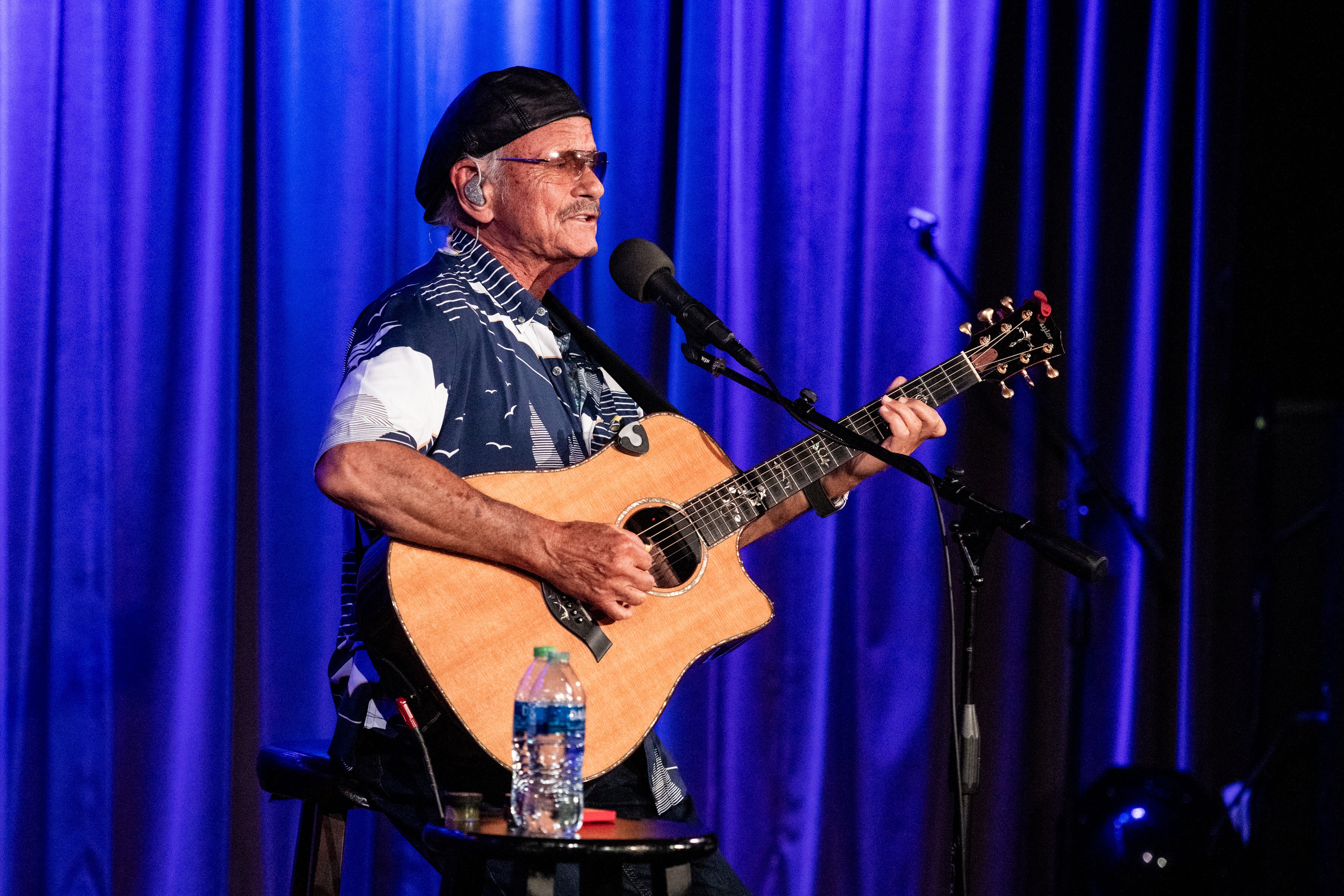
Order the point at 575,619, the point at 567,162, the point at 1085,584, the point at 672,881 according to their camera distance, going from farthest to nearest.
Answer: the point at 1085,584
the point at 567,162
the point at 575,619
the point at 672,881

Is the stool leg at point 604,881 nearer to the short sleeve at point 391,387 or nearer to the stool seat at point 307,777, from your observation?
the stool seat at point 307,777

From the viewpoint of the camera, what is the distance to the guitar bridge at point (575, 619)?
222cm

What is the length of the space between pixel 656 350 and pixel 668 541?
1394 mm

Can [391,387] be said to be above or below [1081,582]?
above

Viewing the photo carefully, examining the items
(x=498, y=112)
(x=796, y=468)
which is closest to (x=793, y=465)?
(x=796, y=468)

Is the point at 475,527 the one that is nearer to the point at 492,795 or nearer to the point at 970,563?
the point at 492,795

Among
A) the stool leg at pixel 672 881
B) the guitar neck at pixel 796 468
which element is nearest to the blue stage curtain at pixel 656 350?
the guitar neck at pixel 796 468

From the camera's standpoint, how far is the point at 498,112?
2670mm

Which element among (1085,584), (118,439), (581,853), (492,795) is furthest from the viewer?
(1085,584)

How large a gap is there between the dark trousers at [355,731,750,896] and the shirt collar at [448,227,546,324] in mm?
886

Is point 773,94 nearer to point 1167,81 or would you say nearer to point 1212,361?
point 1167,81

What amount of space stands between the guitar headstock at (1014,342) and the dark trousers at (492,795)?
3.81 ft

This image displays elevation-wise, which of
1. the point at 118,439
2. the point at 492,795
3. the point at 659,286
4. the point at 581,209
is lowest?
the point at 492,795

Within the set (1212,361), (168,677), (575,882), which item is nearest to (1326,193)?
(1212,361)
